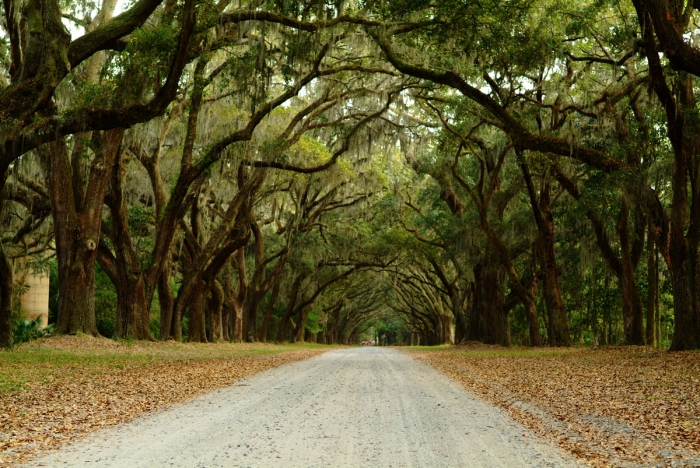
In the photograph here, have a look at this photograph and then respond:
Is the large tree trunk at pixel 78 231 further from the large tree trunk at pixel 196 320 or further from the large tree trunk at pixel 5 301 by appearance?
the large tree trunk at pixel 196 320

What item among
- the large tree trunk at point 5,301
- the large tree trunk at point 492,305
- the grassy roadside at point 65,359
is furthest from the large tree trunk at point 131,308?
the large tree trunk at point 492,305

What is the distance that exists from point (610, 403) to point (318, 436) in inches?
150

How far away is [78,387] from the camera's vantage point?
839 centimetres

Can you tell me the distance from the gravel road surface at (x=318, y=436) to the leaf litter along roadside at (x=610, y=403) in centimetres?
36

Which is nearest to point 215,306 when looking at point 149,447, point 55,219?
point 55,219

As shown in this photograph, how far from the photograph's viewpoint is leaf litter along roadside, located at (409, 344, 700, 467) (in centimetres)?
488

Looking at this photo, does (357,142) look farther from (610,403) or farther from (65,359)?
(610,403)

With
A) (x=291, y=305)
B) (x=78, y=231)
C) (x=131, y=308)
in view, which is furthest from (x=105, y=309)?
(x=78, y=231)

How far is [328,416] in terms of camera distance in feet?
21.1

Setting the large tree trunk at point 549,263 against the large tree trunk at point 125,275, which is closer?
the large tree trunk at point 125,275

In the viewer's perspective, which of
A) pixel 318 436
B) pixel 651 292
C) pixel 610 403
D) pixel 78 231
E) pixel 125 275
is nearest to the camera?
pixel 318 436

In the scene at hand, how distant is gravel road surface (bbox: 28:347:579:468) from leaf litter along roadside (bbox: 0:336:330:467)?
1.12ft

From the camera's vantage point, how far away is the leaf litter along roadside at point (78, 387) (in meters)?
5.46

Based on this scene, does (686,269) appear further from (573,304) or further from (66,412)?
(573,304)
